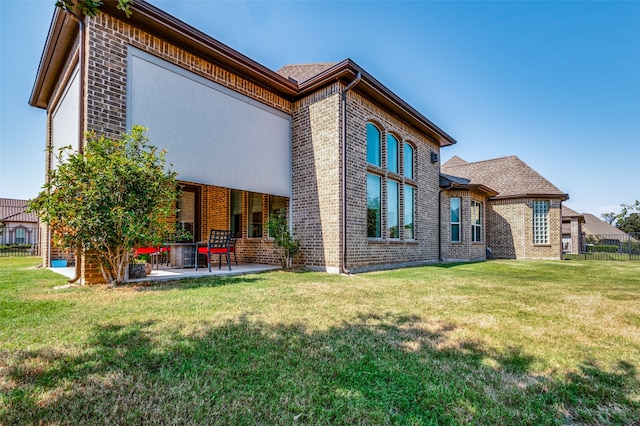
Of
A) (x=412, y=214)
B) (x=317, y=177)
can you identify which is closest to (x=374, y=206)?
(x=317, y=177)

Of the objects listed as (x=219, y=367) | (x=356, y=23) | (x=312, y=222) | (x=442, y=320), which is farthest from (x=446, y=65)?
(x=219, y=367)

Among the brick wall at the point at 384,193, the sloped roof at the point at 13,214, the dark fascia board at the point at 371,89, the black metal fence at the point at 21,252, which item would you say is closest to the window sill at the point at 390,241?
the brick wall at the point at 384,193

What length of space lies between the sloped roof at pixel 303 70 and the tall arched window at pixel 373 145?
2.24m

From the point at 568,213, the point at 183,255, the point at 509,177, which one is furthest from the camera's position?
the point at 568,213

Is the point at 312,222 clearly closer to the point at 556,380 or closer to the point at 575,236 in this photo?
the point at 556,380

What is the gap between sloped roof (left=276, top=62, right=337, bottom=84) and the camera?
9.11 metres

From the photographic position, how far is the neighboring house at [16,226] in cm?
2897

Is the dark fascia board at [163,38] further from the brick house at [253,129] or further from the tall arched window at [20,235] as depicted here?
the tall arched window at [20,235]

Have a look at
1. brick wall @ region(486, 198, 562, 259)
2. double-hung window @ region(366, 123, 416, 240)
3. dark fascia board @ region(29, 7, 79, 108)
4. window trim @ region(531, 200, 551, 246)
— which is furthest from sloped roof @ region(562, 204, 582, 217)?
dark fascia board @ region(29, 7, 79, 108)

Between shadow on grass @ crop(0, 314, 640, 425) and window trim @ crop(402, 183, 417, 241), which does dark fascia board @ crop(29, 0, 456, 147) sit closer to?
window trim @ crop(402, 183, 417, 241)

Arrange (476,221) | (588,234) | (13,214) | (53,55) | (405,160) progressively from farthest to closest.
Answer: (588,234) < (13,214) < (476,221) < (405,160) < (53,55)

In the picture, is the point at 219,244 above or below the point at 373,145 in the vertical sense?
below

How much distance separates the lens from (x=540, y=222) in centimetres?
1636

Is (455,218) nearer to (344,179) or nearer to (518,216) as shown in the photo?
(518,216)
